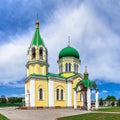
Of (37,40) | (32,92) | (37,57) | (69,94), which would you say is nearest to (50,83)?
(32,92)

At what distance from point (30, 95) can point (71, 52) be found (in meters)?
13.1

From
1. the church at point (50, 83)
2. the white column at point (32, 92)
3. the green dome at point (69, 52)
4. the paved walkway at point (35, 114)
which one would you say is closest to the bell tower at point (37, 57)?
the church at point (50, 83)

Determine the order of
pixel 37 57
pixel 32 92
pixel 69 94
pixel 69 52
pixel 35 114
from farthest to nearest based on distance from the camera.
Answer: pixel 69 52, pixel 69 94, pixel 37 57, pixel 32 92, pixel 35 114

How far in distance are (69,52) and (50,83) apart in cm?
919

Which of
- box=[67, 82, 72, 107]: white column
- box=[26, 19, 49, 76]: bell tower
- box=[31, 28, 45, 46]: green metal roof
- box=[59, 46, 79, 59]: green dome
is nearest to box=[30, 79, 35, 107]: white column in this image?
box=[26, 19, 49, 76]: bell tower

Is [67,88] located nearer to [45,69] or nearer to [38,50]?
[45,69]

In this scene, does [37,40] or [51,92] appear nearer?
[51,92]

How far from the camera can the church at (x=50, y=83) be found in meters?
35.1

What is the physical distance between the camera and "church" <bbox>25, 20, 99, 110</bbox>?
35062 mm

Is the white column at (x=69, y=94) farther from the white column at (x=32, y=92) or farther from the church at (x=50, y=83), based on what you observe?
the white column at (x=32, y=92)

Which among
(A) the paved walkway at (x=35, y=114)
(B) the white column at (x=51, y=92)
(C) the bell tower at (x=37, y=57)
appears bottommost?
(A) the paved walkway at (x=35, y=114)

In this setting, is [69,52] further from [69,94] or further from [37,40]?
[69,94]

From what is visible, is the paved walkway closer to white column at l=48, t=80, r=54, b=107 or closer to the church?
the church

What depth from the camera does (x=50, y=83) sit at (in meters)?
36.6
